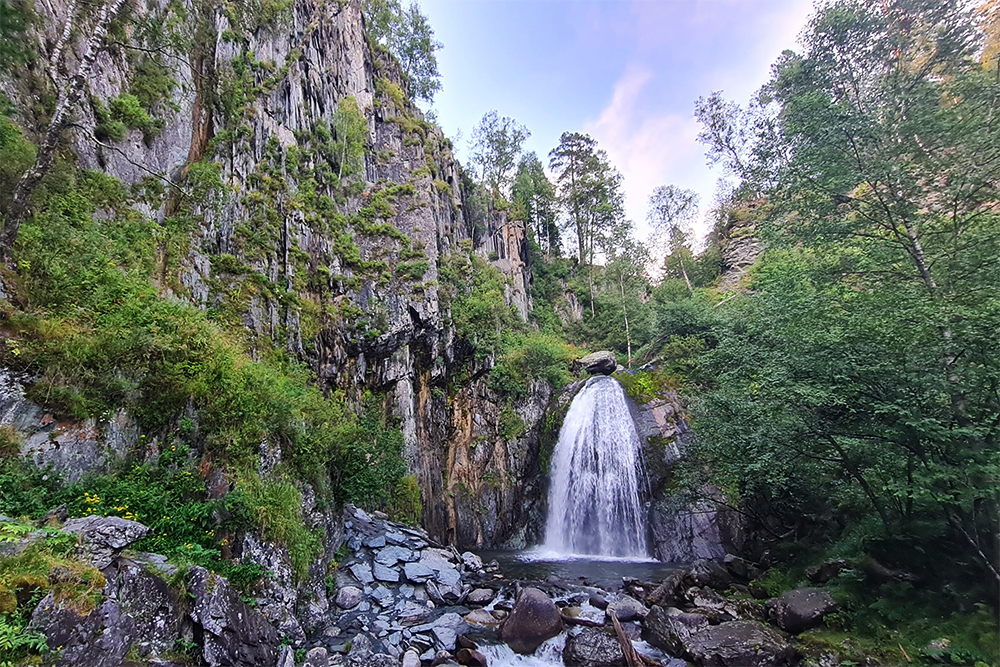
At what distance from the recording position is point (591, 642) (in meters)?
7.69

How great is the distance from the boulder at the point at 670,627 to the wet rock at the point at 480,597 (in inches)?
135

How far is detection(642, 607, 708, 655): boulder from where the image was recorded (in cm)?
772

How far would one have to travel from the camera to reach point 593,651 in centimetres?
754

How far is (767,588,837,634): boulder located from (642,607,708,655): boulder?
1.34 m

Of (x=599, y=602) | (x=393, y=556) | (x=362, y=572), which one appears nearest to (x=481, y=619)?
(x=393, y=556)

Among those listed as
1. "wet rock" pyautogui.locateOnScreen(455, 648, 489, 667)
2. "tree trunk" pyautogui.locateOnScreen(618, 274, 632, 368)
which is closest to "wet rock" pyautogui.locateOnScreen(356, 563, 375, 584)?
"wet rock" pyautogui.locateOnScreen(455, 648, 489, 667)

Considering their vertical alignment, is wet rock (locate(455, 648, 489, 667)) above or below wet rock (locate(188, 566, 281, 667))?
below

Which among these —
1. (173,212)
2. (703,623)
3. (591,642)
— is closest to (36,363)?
(173,212)

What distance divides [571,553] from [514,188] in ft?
93.7

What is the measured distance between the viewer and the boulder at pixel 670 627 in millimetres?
7722

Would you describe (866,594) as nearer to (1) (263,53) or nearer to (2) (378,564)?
(2) (378,564)

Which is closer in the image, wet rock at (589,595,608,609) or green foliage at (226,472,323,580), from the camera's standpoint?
green foliage at (226,472,323,580)

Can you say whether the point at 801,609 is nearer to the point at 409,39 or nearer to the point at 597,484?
the point at 597,484

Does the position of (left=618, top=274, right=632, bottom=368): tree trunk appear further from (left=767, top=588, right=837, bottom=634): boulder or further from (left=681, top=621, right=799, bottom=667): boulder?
(left=681, top=621, right=799, bottom=667): boulder
